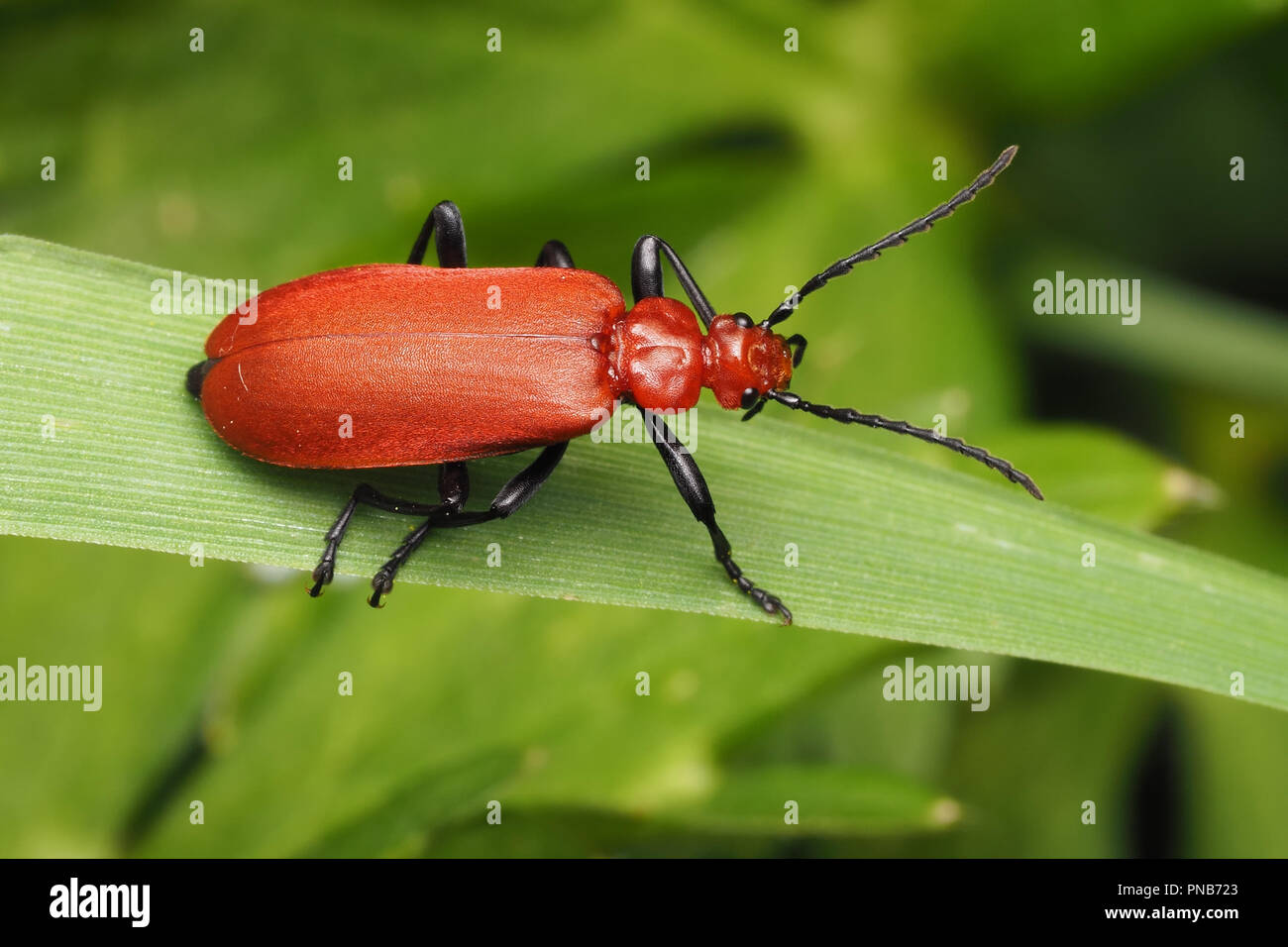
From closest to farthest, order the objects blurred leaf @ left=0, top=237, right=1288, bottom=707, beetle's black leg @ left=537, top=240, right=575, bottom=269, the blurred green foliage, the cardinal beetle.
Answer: blurred leaf @ left=0, top=237, right=1288, bottom=707 → the cardinal beetle → beetle's black leg @ left=537, top=240, right=575, bottom=269 → the blurred green foliage

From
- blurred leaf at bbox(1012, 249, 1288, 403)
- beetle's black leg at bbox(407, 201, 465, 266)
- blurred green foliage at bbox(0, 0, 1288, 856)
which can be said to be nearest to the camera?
beetle's black leg at bbox(407, 201, 465, 266)

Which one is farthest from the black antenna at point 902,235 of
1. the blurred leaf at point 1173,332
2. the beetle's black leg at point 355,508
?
the blurred leaf at point 1173,332

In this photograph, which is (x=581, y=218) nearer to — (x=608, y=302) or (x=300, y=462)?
(x=608, y=302)

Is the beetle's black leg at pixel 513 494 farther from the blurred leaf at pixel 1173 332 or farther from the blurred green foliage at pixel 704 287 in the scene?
the blurred leaf at pixel 1173 332

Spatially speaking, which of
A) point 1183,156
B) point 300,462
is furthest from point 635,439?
point 1183,156

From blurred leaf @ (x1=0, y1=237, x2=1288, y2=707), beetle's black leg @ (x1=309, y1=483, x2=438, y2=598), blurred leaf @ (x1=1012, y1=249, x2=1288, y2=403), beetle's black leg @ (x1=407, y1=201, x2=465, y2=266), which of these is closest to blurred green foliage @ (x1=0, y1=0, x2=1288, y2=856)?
blurred leaf @ (x1=1012, y1=249, x2=1288, y2=403)

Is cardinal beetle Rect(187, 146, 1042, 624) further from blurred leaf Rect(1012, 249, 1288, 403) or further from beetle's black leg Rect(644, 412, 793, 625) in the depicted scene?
blurred leaf Rect(1012, 249, 1288, 403)

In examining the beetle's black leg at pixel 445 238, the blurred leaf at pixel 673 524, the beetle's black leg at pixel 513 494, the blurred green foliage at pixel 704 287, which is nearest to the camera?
the blurred leaf at pixel 673 524
